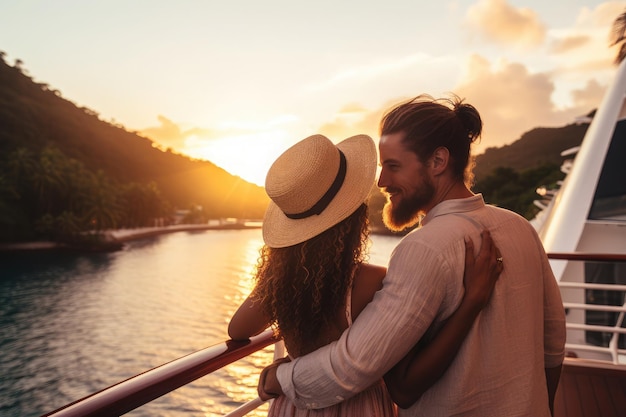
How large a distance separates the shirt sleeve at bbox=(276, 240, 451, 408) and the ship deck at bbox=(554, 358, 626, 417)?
2.29 m

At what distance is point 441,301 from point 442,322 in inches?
2.9

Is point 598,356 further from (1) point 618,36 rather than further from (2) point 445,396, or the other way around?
(1) point 618,36

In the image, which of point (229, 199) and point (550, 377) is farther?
point (229, 199)

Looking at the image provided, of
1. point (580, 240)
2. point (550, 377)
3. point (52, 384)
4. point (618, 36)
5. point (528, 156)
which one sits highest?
point (528, 156)

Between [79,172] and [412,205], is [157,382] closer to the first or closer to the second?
[412,205]

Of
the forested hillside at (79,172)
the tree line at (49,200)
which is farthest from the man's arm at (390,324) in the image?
the tree line at (49,200)

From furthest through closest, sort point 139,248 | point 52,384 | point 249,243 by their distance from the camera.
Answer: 1. point 249,243
2. point 139,248
3. point 52,384

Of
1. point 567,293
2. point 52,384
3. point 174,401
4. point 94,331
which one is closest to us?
point 567,293

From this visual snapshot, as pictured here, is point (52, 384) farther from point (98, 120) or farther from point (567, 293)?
point (98, 120)

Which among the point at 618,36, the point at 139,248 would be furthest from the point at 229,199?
the point at 618,36

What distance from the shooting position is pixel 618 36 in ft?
54.1

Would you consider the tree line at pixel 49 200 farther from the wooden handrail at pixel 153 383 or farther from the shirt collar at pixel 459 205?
the shirt collar at pixel 459 205

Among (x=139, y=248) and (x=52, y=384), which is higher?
(x=139, y=248)

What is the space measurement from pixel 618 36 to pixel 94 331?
40.4 meters
